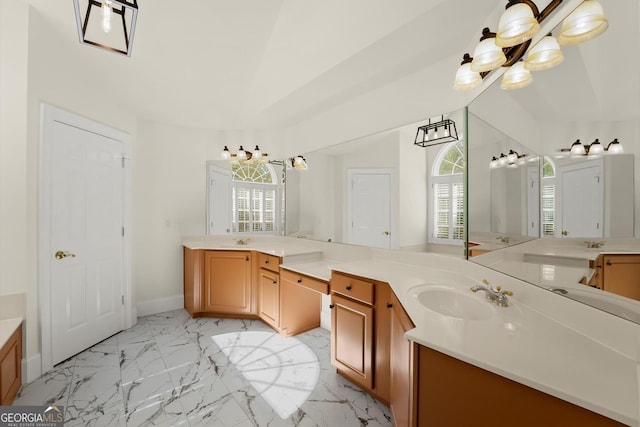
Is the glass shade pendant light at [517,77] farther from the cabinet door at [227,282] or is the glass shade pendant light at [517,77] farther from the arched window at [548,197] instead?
the cabinet door at [227,282]

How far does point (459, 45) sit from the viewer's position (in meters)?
1.72

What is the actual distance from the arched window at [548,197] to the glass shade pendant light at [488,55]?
20.6 inches

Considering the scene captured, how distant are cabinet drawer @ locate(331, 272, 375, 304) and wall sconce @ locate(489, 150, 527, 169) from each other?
1.07 m

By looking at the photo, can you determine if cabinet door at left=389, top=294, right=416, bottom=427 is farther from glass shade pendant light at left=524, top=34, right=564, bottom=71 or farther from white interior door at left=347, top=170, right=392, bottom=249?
glass shade pendant light at left=524, top=34, right=564, bottom=71

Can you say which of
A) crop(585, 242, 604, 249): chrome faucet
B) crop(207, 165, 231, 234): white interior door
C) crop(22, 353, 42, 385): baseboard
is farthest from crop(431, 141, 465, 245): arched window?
crop(22, 353, 42, 385): baseboard

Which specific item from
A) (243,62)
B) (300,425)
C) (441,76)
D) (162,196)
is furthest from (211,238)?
(441,76)

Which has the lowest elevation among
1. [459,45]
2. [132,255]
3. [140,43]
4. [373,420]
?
[373,420]

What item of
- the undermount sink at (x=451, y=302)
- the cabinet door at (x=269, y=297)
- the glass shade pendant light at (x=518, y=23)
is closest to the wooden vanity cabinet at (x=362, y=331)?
the undermount sink at (x=451, y=302)

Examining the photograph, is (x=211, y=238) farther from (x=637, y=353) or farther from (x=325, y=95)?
(x=637, y=353)

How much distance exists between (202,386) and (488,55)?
110 inches

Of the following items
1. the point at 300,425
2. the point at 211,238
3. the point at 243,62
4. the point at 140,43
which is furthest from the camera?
the point at 211,238

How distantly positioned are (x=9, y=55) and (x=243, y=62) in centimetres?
→ 172

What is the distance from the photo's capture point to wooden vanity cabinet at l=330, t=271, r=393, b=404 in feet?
5.45

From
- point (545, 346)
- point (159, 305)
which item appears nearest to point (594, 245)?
point (545, 346)
